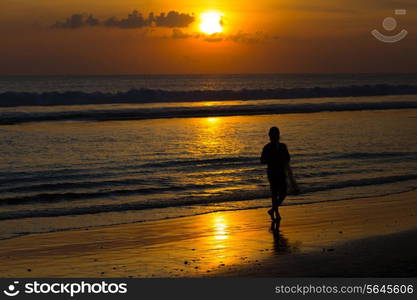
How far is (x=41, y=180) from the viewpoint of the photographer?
18094 millimetres

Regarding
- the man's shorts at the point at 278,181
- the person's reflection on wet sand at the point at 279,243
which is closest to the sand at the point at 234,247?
the person's reflection on wet sand at the point at 279,243

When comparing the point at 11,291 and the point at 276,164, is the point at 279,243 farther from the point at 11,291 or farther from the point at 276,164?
the point at 11,291

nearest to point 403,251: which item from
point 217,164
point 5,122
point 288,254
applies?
point 288,254

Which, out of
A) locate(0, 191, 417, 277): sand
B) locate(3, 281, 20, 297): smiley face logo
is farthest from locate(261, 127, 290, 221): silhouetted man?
locate(3, 281, 20, 297): smiley face logo

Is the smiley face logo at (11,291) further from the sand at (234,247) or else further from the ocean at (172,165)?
the ocean at (172,165)

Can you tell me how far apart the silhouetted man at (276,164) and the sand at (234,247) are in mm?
486

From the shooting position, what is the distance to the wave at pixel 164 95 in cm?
6156

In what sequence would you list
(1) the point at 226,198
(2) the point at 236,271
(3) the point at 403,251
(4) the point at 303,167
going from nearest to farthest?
1. (2) the point at 236,271
2. (3) the point at 403,251
3. (1) the point at 226,198
4. (4) the point at 303,167

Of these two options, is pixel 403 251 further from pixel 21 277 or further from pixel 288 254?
pixel 21 277

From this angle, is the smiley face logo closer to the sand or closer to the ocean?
the sand

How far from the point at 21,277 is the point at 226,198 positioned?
287 inches

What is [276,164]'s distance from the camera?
12398 mm

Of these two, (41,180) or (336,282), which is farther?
(41,180)

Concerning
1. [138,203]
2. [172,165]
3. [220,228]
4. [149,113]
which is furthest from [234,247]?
[149,113]
